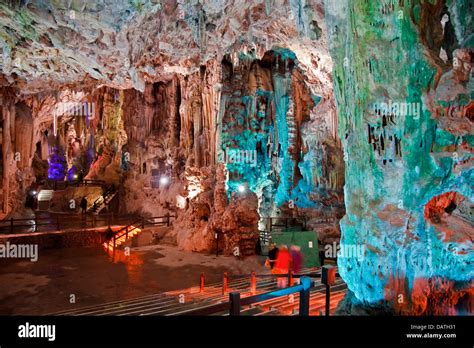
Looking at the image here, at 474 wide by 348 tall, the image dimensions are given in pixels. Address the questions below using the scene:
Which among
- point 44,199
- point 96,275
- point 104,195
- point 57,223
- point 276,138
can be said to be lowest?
point 96,275

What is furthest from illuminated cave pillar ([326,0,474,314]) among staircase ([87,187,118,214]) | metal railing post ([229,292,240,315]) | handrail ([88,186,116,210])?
handrail ([88,186,116,210])

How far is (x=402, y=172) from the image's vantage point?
16.9 feet

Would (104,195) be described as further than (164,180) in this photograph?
Yes

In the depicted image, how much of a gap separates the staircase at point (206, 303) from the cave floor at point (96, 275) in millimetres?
730

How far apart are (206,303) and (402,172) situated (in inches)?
165

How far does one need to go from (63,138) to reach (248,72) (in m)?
19.2

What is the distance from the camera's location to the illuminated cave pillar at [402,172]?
509 cm

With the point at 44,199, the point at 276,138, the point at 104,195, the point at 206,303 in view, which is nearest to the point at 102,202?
the point at 104,195

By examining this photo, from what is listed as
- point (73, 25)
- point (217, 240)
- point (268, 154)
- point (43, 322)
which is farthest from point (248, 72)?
point (43, 322)

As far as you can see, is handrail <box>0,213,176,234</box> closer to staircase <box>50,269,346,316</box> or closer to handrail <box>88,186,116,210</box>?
handrail <box>88,186,116,210</box>

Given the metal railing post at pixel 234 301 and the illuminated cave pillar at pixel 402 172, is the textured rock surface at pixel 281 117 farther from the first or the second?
the metal railing post at pixel 234 301

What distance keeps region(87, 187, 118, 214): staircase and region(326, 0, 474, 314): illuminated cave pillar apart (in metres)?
17.5

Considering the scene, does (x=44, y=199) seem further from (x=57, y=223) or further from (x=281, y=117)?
Answer: (x=281, y=117)

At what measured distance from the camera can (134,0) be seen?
814cm
